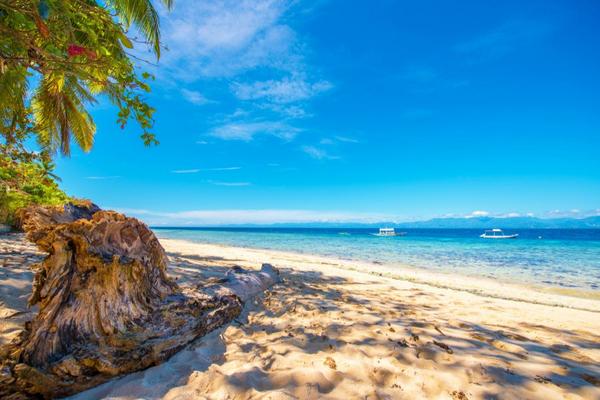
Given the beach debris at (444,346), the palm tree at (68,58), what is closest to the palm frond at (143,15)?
the palm tree at (68,58)

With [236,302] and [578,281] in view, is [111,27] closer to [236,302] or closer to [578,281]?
[236,302]

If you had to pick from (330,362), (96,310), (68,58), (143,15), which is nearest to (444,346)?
(330,362)

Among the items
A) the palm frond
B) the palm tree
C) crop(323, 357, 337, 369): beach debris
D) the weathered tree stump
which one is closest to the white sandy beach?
crop(323, 357, 337, 369): beach debris

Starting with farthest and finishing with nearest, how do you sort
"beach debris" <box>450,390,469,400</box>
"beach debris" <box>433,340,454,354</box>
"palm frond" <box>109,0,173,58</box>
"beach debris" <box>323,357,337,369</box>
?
1. "palm frond" <box>109,0,173,58</box>
2. "beach debris" <box>433,340,454,354</box>
3. "beach debris" <box>323,357,337,369</box>
4. "beach debris" <box>450,390,469,400</box>

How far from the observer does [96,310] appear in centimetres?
239

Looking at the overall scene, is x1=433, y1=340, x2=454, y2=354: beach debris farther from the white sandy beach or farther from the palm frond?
the palm frond

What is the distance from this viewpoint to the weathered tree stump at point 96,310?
2000 millimetres

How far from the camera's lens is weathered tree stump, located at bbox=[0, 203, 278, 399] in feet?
6.56

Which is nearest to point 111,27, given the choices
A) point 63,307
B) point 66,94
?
point 63,307

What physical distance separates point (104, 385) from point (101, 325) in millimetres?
463

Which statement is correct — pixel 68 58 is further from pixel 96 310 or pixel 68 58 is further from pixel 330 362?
pixel 330 362

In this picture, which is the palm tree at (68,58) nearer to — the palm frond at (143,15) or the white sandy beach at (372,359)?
the palm frond at (143,15)

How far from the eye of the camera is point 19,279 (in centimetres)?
365

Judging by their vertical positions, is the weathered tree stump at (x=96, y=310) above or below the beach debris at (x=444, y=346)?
above
